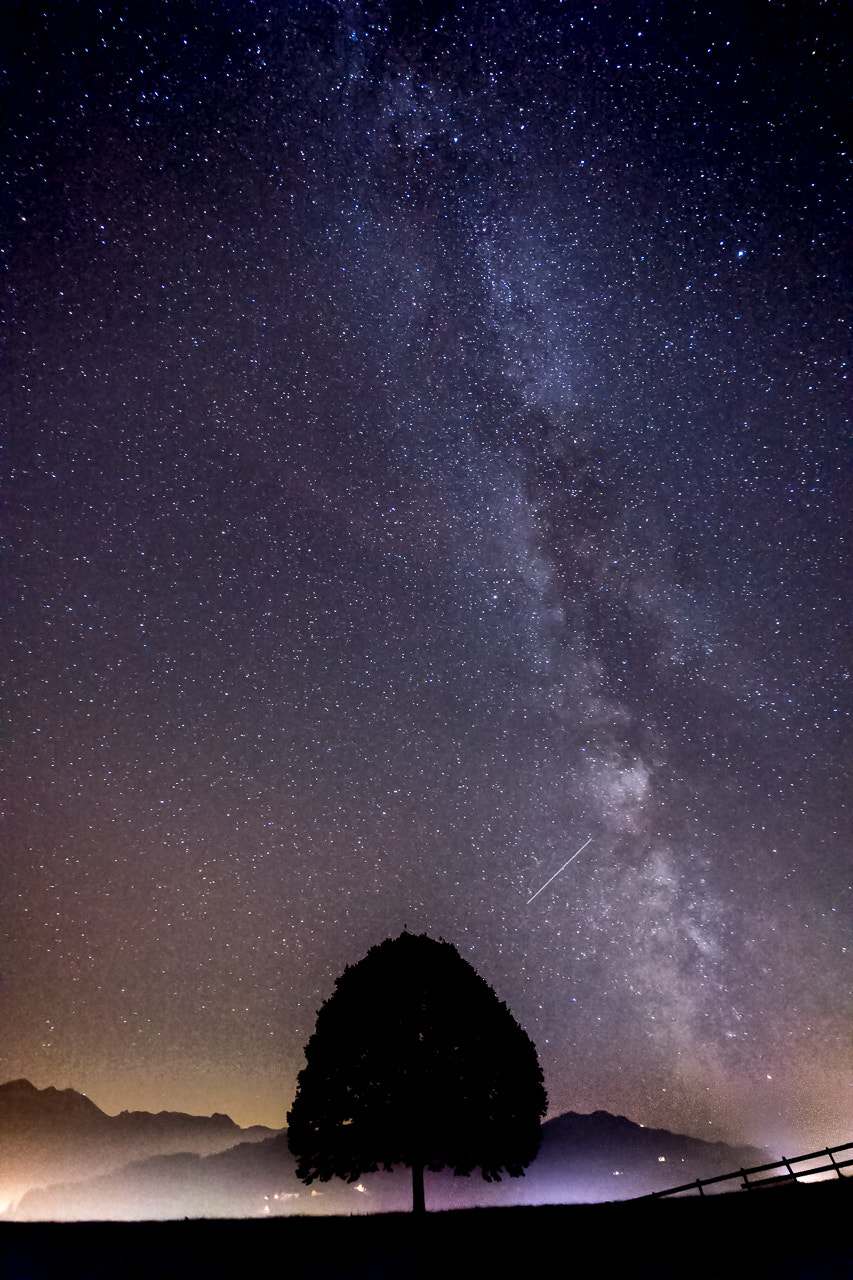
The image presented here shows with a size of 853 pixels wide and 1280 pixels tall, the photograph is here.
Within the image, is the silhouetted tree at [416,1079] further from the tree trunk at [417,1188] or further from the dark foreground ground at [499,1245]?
the dark foreground ground at [499,1245]

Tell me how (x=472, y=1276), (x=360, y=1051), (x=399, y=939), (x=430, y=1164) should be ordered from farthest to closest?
(x=399, y=939) < (x=360, y=1051) < (x=430, y=1164) < (x=472, y=1276)

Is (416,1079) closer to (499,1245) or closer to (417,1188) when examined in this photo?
(417,1188)

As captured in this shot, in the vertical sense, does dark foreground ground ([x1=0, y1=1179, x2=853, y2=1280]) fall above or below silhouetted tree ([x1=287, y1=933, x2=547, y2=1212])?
below

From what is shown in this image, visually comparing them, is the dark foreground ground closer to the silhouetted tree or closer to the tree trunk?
the tree trunk

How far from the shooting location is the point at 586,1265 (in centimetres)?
1345

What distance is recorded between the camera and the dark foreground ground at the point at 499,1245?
42.7 ft

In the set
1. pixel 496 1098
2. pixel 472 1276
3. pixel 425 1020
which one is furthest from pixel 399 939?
pixel 472 1276

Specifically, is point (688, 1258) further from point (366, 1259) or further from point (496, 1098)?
point (496, 1098)

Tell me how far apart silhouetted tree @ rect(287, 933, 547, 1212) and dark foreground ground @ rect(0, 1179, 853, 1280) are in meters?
4.05

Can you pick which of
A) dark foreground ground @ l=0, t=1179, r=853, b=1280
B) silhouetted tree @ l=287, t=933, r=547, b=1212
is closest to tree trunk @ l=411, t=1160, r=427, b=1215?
silhouetted tree @ l=287, t=933, r=547, b=1212

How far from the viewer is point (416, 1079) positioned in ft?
71.9

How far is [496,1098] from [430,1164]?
3017 millimetres

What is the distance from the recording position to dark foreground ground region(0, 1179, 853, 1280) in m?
13.0

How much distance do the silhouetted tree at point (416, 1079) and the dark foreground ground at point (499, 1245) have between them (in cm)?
405
